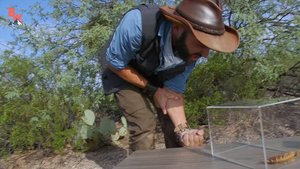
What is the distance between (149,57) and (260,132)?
3.96 feet

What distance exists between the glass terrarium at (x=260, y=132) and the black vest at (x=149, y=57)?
2.48 feet

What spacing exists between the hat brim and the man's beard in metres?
0.12

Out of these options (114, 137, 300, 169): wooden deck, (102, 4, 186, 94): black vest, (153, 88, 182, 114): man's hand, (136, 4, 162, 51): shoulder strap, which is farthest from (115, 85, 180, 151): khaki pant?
(114, 137, 300, 169): wooden deck

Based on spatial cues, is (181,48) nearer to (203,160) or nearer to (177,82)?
(177,82)

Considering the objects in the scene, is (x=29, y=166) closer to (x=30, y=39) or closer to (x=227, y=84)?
(x=30, y=39)

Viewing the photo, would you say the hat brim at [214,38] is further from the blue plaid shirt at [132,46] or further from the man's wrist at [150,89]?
the man's wrist at [150,89]

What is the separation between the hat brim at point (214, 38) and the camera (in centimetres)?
202

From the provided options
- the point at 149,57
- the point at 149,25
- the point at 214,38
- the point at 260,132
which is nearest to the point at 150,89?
the point at 149,57

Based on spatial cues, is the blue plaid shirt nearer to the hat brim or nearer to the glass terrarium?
the hat brim

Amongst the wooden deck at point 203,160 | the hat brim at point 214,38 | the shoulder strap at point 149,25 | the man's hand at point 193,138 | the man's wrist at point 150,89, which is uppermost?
the shoulder strap at point 149,25

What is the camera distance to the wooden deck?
1.65 meters

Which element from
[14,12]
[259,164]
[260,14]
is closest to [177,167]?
[259,164]

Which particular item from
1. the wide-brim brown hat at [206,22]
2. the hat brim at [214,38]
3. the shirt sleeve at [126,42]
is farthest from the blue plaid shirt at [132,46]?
the wide-brim brown hat at [206,22]

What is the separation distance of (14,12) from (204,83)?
7.30ft
